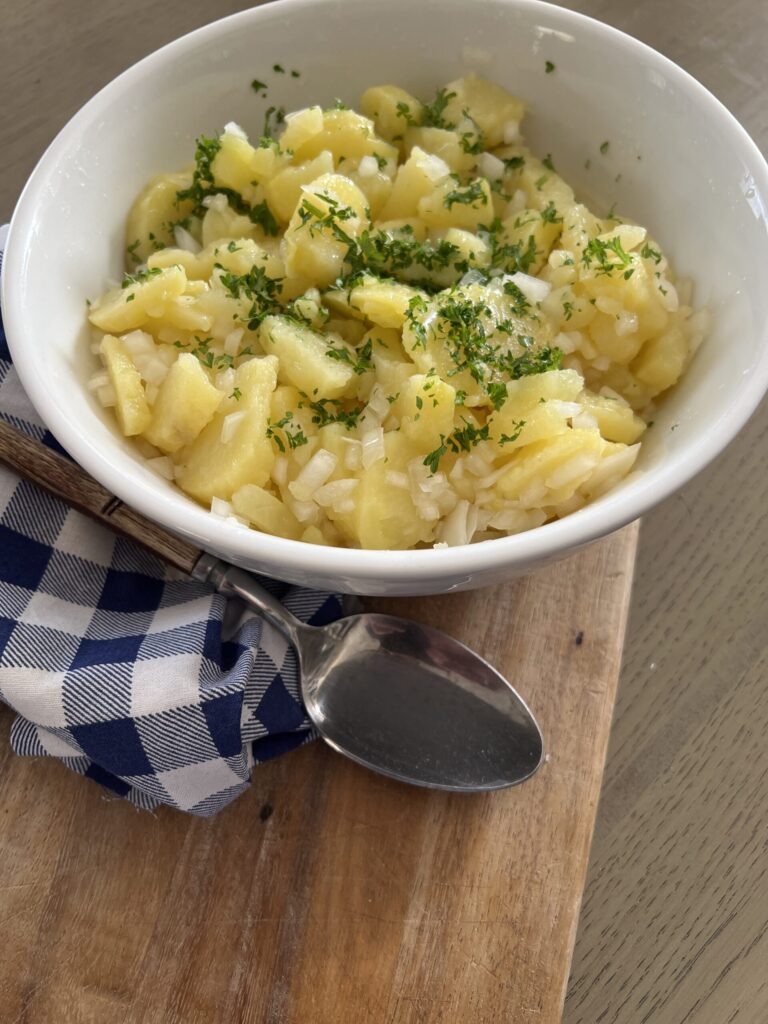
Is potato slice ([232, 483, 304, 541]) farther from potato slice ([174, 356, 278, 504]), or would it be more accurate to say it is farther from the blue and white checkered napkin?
the blue and white checkered napkin

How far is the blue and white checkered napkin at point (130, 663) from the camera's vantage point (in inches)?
58.1

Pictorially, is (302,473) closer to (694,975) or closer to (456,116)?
(456,116)

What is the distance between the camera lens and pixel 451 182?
1726 mm

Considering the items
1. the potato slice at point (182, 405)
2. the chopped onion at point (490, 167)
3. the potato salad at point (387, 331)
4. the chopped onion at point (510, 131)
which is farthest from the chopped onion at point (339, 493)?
the chopped onion at point (510, 131)

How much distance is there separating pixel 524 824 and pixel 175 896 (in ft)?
1.95

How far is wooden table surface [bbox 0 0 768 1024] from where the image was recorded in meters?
1.65

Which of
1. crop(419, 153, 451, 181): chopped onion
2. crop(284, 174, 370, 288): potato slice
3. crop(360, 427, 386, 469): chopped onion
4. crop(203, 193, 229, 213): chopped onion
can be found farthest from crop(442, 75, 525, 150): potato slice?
crop(360, 427, 386, 469): chopped onion

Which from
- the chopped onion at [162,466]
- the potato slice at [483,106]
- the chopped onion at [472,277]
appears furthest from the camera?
the potato slice at [483,106]

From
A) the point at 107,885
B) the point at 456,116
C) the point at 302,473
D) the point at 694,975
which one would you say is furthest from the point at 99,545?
the point at 694,975

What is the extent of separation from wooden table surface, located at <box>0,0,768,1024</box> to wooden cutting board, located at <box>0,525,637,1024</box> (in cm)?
8

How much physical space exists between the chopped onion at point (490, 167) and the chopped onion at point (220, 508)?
919mm

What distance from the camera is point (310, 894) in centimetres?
149

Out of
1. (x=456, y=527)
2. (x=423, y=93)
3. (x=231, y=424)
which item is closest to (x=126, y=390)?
(x=231, y=424)

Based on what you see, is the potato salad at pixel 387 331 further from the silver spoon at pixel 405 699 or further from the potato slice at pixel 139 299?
the silver spoon at pixel 405 699
